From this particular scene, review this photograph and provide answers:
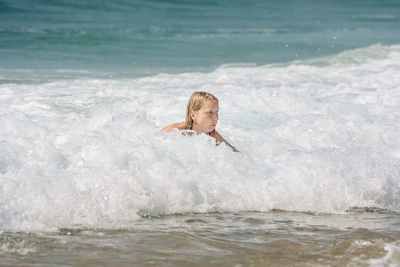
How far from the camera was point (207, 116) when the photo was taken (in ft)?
18.5

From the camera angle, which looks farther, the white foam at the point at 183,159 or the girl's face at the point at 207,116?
the girl's face at the point at 207,116

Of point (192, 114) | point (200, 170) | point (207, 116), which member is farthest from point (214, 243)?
point (192, 114)

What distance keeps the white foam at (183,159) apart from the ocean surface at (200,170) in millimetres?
15

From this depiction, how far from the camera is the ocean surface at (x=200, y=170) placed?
374cm

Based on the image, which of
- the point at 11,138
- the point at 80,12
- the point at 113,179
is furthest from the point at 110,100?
the point at 80,12

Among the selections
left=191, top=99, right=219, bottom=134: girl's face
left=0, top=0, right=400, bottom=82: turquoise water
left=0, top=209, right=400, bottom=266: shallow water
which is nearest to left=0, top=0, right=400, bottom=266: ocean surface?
left=0, top=209, right=400, bottom=266: shallow water

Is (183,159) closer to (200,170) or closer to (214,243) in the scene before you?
(200,170)

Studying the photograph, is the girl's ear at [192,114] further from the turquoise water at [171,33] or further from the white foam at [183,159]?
the turquoise water at [171,33]

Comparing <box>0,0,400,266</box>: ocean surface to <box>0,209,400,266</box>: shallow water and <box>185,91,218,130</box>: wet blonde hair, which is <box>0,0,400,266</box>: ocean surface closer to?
<box>0,209,400,266</box>: shallow water

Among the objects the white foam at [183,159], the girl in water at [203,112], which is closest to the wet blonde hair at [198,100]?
the girl in water at [203,112]

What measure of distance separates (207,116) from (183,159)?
0.59 metres

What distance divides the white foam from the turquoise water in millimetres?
4435

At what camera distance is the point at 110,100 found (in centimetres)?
864

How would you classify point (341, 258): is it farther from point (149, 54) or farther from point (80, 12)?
point (80, 12)
